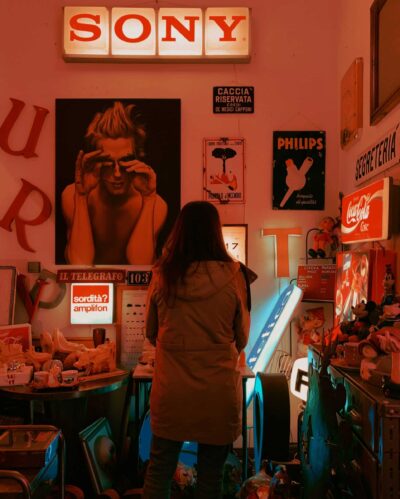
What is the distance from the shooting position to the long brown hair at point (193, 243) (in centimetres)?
187

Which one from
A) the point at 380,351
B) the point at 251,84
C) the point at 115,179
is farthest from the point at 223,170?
the point at 380,351

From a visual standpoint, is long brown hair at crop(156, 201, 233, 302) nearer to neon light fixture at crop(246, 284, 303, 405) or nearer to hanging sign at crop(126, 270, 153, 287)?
neon light fixture at crop(246, 284, 303, 405)

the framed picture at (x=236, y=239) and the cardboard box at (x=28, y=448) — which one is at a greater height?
the framed picture at (x=236, y=239)

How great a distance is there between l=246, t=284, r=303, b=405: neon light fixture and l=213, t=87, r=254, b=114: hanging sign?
1.37 metres

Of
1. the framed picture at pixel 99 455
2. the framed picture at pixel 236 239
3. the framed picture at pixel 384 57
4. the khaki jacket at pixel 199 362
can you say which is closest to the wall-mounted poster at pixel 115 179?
the framed picture at pixel 236 239

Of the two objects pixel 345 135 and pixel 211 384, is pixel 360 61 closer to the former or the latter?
pixel 345 135

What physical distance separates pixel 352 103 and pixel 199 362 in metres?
1.99

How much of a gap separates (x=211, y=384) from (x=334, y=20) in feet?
9.36

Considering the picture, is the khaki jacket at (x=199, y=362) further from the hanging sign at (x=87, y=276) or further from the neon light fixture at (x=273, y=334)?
the hanging sign at (x=87, y=276)

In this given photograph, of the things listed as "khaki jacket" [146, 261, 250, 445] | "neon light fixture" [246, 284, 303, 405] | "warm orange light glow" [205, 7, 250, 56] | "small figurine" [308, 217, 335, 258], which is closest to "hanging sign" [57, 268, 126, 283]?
"neon light fixture" [246, 284, 303, 405]

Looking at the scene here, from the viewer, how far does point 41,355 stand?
2.80 m

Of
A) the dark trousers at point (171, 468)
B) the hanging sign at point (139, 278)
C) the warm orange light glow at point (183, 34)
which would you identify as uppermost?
the warm orange light glow at point (183, 34)

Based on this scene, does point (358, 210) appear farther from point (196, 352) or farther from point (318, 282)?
point (196, 352)

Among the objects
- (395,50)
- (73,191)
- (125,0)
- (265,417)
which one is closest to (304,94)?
(395,50)
